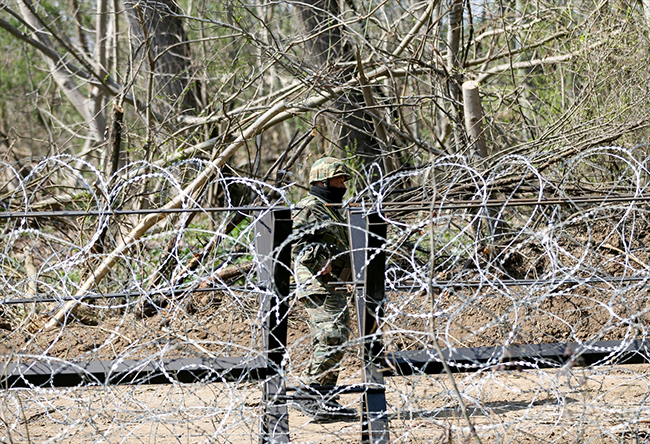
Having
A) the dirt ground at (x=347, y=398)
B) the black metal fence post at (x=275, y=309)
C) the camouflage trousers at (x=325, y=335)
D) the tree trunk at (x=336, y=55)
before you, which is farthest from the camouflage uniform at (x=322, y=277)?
the tree trunk at (x=336, y=55)

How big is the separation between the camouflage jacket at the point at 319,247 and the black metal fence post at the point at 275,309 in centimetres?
88

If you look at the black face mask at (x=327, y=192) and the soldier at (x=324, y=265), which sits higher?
the black face mask at (x=327, y=192)

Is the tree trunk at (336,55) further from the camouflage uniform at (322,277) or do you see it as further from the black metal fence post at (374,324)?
the black metal fence post at (374,324)

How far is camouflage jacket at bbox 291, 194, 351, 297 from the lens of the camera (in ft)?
14.6

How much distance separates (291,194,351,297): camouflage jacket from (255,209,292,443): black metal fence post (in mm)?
877

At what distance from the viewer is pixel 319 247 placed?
14.9 feet

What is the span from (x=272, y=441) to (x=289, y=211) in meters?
1.12

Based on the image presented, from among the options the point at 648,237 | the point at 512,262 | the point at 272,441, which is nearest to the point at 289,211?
the point at 272,441

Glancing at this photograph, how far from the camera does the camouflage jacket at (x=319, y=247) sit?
4.45m

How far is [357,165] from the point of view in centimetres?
816

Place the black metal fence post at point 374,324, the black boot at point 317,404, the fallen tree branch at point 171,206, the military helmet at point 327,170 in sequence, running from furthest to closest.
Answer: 1. the fallen tree branch at point 171,206
2. the military helmet at point 327,170
3. the black metal fence post at point 374,324
4. the black boot at point 317,404

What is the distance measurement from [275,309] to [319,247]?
54.2 inches

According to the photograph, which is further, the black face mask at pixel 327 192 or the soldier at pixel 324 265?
the black face mask at pixel 327 192

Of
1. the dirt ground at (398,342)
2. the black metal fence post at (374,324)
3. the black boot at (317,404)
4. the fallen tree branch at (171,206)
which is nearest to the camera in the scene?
the black boot at (317,404)
